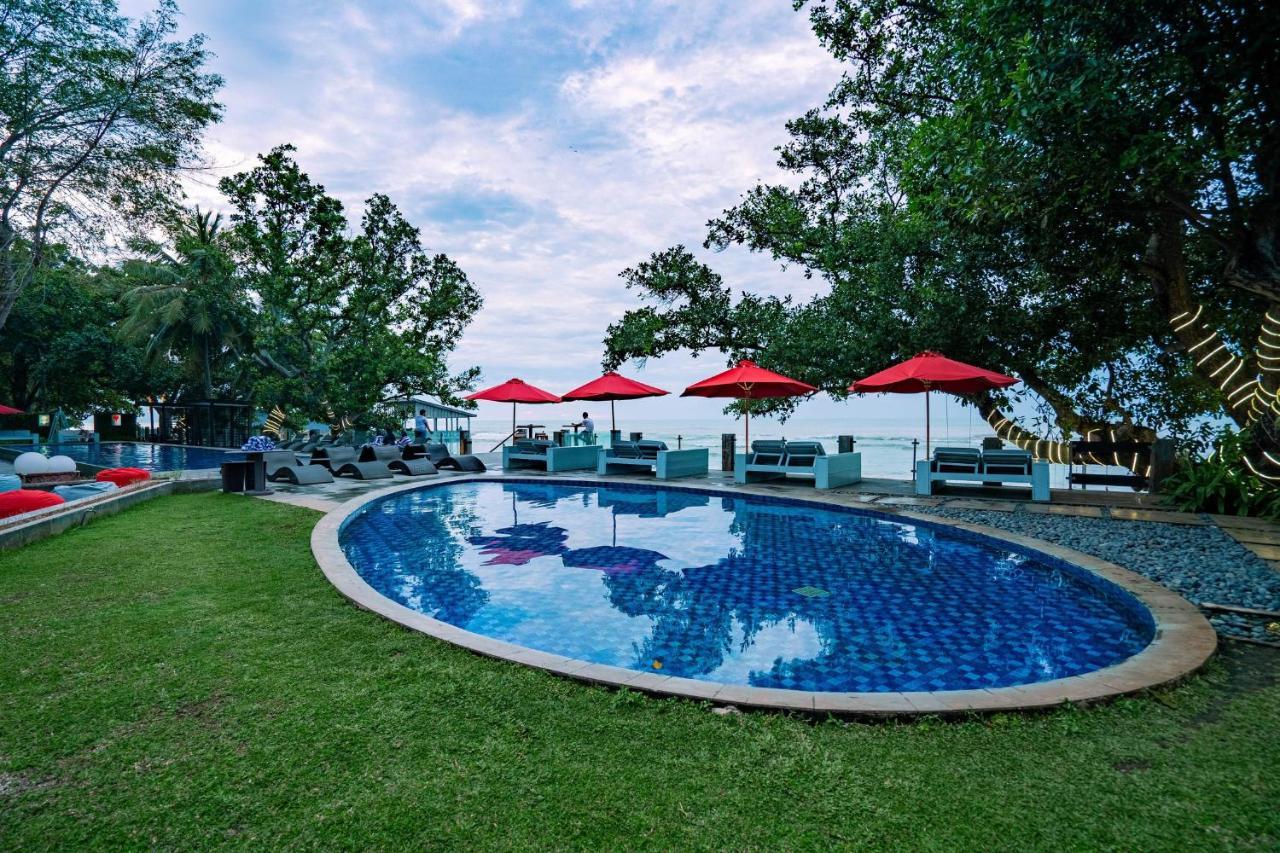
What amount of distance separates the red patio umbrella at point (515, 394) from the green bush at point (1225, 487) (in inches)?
527

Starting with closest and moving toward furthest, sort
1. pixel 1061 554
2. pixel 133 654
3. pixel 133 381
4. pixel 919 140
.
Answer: pixel 133 654
pixel 1061 554
pixel 919 140
pixel 133 381

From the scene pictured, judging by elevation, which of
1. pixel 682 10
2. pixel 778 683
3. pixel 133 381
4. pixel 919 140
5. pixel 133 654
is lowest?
pixel 778 683

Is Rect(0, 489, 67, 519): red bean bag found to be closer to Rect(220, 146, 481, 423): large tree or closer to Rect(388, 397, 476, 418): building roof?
Rect(220, 146, 481, 423): large tree

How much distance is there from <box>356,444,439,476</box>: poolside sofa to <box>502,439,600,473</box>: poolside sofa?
6.62 ft

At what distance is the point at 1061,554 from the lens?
6457mm

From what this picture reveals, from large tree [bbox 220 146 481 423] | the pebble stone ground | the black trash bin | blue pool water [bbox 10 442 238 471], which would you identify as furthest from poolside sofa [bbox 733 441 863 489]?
blue pool water [bbox 10 442 238 471]

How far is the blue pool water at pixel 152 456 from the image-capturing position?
1977 centimetres

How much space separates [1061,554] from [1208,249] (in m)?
8.86

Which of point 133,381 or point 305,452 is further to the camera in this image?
point 133,381

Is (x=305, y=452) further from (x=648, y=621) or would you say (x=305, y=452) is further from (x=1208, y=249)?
(x=1208, y=249)

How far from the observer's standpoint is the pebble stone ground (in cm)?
485

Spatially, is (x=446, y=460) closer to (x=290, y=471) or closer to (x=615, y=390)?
(x=290, y=471)

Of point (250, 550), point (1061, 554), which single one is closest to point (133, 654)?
point (250, 550)

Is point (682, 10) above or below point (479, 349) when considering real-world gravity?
above
